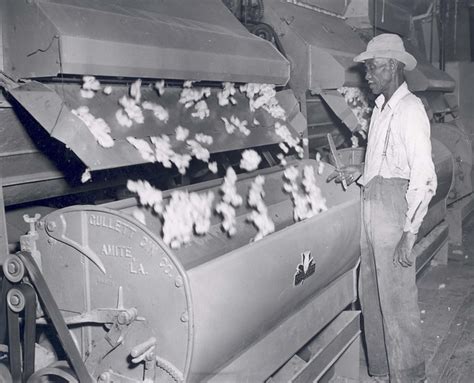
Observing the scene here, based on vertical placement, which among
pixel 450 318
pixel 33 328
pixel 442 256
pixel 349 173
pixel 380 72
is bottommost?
pixel 450 318

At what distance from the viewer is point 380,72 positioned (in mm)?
2701

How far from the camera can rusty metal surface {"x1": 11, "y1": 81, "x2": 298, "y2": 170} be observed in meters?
1.85

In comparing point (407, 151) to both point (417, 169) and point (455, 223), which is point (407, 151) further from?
point (455, 223)

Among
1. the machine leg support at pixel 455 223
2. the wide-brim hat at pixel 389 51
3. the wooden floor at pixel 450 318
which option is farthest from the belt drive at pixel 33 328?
the machine leg support at pixel 455 223

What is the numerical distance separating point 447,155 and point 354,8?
1.76 meters

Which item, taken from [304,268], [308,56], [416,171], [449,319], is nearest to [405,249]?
[416,171]

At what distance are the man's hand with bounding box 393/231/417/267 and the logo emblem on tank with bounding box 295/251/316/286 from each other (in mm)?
530

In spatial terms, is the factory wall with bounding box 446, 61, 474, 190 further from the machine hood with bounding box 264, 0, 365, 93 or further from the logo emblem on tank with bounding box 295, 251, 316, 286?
the logo emblem on tank with bounding box 295, 251, 316, 286

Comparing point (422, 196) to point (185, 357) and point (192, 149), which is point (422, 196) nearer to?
point (192, 149)

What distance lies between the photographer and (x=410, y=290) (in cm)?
271

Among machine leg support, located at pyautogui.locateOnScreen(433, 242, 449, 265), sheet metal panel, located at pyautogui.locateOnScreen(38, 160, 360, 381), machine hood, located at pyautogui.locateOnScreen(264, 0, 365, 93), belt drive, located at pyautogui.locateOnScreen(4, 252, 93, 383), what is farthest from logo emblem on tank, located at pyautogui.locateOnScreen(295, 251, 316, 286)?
machine leg support, located at pyautogui.locateOnScreen(433, 242, 449, 265)

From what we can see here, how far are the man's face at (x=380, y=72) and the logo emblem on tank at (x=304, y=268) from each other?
1005 mm

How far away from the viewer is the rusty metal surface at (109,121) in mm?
1853

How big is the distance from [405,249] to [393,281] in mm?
231
